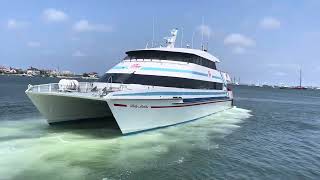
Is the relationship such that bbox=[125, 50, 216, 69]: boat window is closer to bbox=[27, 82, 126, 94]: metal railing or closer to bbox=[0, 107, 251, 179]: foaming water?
bbox=[27, 82, 126, 94]: metal railing

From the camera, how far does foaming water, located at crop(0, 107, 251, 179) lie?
10.9m

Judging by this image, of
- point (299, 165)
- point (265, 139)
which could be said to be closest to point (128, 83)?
point (265, 139)

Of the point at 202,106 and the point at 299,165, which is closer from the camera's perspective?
the point at 299,165

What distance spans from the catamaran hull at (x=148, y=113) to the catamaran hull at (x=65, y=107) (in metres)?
2.21

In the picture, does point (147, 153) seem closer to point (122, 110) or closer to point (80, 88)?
point (122, 110)

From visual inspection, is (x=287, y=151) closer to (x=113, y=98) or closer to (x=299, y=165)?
(x=299, y=165)

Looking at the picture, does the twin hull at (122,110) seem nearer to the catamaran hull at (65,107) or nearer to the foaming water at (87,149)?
the catamaran hull at (65,107)

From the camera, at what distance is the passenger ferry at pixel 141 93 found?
50.8 ft

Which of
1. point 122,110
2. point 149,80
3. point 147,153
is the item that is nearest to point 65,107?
point 122,110

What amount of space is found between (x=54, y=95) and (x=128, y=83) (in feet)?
13.1

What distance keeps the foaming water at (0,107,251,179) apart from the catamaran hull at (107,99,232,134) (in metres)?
0.35

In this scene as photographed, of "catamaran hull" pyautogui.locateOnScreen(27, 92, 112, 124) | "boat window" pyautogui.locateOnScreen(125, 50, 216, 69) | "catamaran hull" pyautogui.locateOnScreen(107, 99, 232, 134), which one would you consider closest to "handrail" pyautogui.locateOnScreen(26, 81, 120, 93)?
"catamaran hull" pyautogui.locateOnScreen(27, 92, 112, 124)

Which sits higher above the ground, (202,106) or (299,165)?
(202,106)

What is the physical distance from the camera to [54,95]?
15797 millimetres
